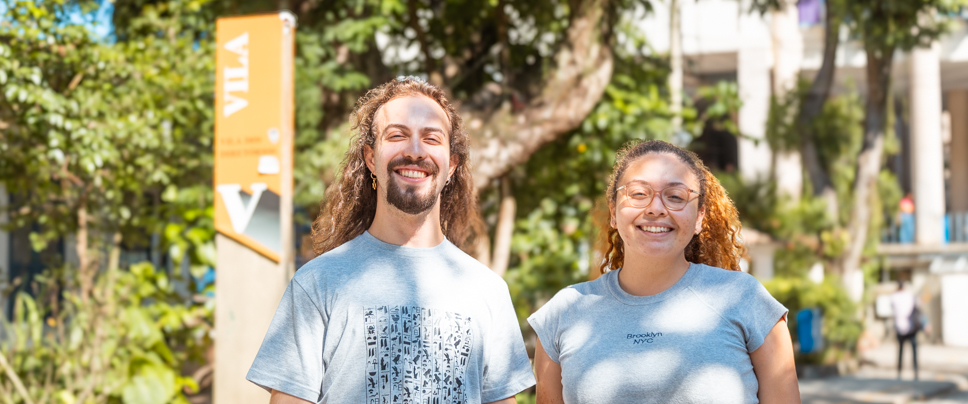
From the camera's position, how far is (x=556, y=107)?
724 centimetres

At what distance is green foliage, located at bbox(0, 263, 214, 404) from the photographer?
6.29 metres

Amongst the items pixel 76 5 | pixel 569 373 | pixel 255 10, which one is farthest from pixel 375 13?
pixel 569 373

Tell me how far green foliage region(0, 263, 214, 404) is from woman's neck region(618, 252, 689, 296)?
463cm

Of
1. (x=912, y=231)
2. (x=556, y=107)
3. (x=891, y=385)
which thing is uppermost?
(x=556, y=107)

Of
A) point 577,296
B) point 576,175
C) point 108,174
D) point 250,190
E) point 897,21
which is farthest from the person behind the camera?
point 897,21

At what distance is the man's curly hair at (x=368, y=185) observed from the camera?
2.42m

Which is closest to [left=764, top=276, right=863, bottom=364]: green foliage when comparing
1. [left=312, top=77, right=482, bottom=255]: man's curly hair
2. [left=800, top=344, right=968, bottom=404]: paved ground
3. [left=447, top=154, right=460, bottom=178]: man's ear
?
[left=800, top=344, right=968, bottom=404]: paved ground

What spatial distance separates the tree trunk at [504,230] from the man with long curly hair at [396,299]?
5.58m

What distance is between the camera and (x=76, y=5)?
6266 mm

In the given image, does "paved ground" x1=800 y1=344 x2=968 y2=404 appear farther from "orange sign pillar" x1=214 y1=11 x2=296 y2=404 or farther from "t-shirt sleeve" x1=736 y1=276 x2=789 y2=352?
"t-shirt sleeve" x1=736 y1=276 x2=789 y2=352

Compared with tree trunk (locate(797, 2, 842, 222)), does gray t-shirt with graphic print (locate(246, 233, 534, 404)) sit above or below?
below

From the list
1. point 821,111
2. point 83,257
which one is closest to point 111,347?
point 83,257

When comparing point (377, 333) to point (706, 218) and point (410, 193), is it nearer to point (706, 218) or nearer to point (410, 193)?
point (410, 193)

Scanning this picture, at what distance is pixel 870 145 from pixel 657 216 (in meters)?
12.0
